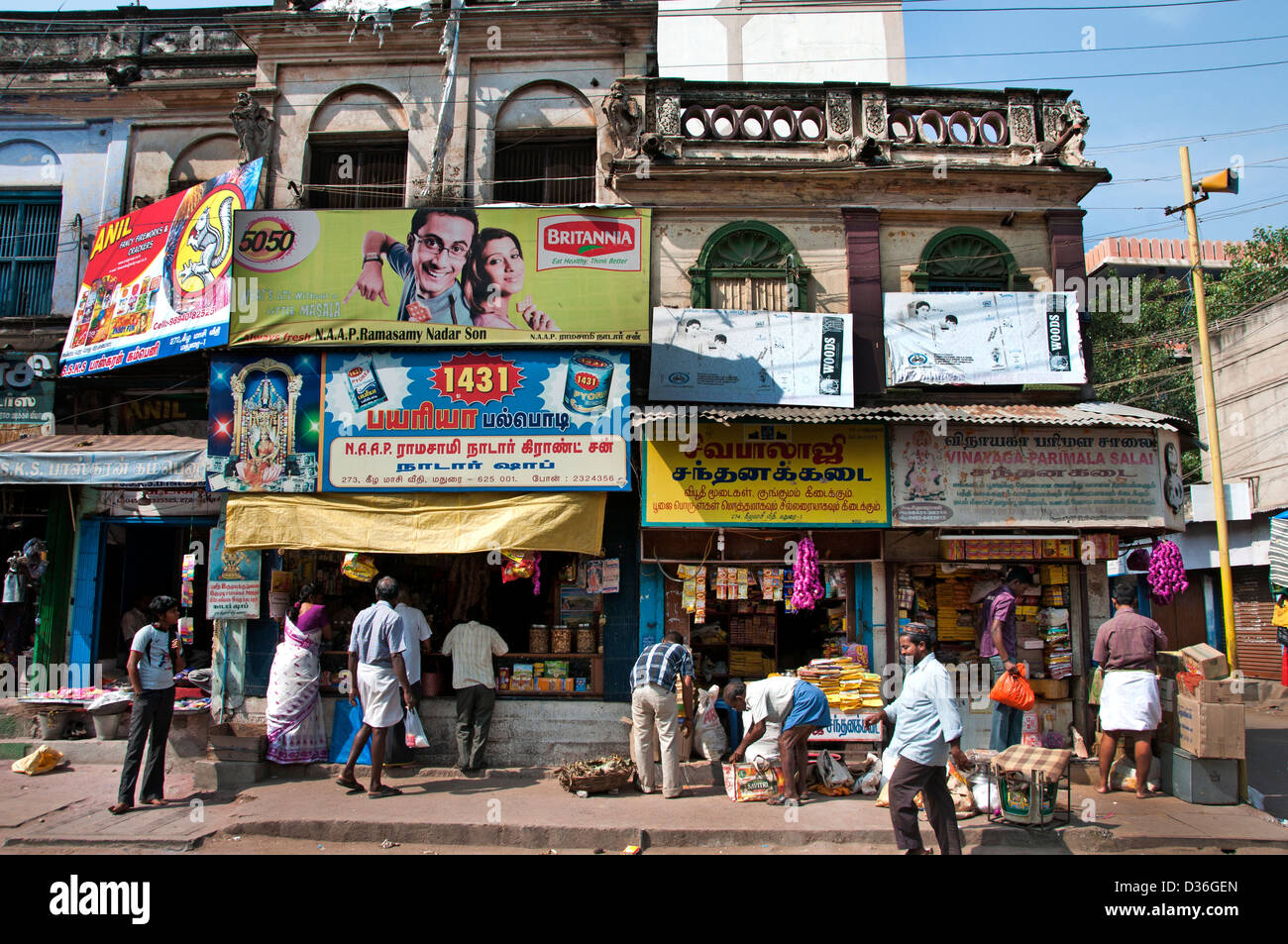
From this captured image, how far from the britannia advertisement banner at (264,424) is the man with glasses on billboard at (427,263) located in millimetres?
1177

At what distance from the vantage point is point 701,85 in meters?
11.3

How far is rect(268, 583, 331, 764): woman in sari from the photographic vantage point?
906cm

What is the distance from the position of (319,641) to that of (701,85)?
8473mm

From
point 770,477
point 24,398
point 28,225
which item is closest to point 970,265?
point 770,477

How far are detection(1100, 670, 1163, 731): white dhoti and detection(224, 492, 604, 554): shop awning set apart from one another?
18.2 feet

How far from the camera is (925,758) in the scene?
6.02 meters

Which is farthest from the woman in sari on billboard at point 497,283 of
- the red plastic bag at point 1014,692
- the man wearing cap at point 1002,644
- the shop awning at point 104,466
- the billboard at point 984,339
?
the red plastic bag at point 1014,692

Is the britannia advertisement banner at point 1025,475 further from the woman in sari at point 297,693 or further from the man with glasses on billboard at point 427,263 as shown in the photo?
the woman in sari at point 297,693

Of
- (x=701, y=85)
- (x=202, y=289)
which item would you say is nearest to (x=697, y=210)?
(x=701, y=85)

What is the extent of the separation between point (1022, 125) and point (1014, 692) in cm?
750

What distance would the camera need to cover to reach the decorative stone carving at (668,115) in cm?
1117

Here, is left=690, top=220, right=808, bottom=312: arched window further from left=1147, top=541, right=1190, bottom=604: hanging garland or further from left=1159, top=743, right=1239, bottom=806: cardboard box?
left=1159, top=743, right=1239, bottom=806: cardboard box

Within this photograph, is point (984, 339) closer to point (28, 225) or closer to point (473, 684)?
point (473, 684)

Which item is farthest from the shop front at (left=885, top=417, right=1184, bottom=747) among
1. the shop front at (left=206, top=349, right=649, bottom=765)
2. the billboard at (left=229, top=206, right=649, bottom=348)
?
the billboard at (left=229, top=206, right=649, bottom=348)
